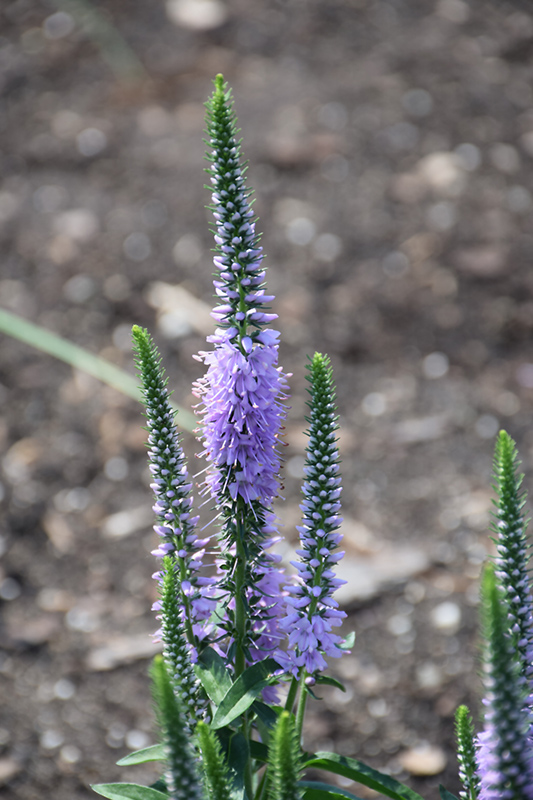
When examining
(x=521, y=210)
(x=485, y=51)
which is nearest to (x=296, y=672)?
(x=521, y=210)

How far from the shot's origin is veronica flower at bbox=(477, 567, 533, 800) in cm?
113

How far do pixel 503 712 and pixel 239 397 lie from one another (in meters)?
0.68

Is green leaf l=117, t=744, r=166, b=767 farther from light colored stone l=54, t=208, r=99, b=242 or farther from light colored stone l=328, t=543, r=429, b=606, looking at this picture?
light colored stone l=54, t=208, r=99, b=242

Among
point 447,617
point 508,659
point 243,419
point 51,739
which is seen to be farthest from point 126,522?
point 508,659

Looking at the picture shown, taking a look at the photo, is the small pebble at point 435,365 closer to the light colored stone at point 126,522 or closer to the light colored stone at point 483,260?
the light colored stone at point 483,260

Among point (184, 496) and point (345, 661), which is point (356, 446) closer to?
point (345, 661)

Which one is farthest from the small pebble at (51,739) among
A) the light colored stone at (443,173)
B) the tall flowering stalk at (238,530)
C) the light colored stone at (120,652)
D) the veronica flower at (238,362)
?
the light colored stone at (443,173)

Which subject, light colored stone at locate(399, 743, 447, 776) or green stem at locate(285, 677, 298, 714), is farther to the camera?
light colored stone at locate(399, 743, 447, 776)

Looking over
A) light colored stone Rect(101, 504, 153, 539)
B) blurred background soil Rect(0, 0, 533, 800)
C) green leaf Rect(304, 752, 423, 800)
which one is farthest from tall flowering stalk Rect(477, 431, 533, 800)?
light colored stone Rect(101, 504, 153, 539)

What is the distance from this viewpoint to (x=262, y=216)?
14.7 feet

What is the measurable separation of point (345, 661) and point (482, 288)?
211 centimetres

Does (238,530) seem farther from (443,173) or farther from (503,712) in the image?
(443,173)

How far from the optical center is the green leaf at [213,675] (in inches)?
61.9

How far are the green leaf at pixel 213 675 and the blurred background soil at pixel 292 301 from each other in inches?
39.9
